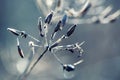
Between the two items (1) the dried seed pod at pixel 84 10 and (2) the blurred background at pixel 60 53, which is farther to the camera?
(2) the blurred background at pixel 60 53

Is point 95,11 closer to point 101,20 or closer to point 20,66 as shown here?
point 101,20

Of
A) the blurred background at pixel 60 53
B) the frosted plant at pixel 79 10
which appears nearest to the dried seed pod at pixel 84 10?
the frosted plant at pixel 79 10

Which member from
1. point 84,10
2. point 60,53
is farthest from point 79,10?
point 60,53

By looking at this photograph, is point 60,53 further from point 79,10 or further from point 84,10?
point 84,10

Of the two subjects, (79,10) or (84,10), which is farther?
(79,10)

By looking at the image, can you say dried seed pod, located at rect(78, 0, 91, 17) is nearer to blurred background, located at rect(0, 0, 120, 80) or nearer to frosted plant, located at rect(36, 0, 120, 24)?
frosted plant, located at rect(36, 0, 120, 24)

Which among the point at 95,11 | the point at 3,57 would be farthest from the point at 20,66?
the point at 95,11

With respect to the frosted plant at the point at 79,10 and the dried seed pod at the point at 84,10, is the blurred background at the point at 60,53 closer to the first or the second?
the frosted plant at the point at 79,10

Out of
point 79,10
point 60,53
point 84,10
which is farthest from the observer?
point 60,53
